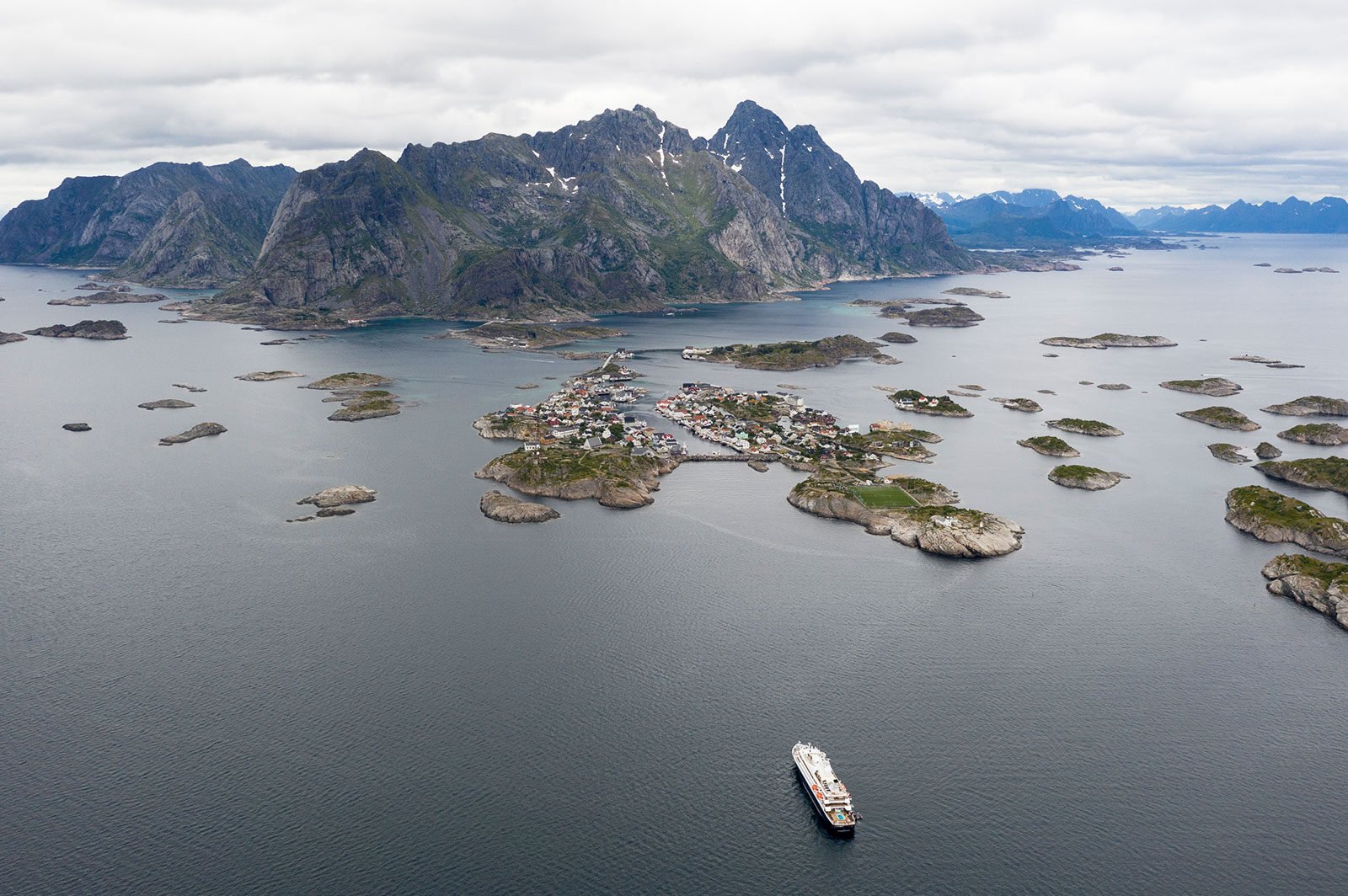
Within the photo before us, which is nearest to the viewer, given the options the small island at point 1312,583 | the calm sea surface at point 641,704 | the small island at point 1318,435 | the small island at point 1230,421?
the calm sea surface at point 641,704

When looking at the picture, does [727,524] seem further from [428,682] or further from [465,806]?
[465,806]

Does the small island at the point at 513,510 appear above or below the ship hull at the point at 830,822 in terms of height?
above

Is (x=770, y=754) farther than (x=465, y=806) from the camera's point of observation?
Yes

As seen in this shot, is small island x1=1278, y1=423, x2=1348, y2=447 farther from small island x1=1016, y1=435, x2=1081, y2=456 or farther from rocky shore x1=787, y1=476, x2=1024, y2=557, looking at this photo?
rocky shore x1=787, y1=476, x2=1024, y2=557

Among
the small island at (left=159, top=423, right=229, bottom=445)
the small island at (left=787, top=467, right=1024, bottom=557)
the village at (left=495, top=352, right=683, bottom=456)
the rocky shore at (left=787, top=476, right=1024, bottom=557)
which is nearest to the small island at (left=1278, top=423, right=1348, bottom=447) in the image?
Answer: the small island at (left=787, top=467, right=1024, bottom=557)

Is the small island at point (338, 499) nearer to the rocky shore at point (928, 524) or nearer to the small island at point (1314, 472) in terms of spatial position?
the rocky shore at point (928, 524)

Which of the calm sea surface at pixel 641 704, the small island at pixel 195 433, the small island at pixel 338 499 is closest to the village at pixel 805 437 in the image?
the calm sea surface at pixel 641 704

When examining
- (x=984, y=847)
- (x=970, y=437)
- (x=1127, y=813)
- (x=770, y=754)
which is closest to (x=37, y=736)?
(x=770, y=754)
